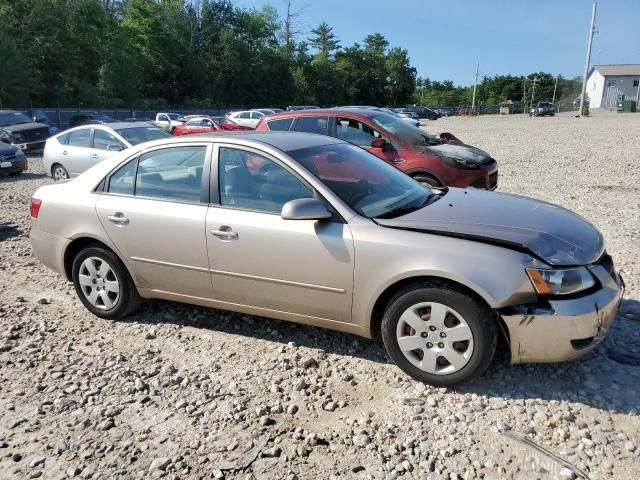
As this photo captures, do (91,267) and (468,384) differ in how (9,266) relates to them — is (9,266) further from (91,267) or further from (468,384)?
(468,384)

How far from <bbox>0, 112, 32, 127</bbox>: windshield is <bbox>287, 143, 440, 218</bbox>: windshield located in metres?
19.8

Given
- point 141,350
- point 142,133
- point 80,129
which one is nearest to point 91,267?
point 141,350

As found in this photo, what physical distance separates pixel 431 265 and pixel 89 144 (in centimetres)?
1048

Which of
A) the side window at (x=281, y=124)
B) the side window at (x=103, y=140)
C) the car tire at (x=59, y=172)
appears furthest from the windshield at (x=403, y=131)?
the car tire at (x=59, y=172)

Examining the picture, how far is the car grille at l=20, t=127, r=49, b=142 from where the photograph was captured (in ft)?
64.5

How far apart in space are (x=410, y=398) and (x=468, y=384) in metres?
0.41

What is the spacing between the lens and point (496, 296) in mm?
3139

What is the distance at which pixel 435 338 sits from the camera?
132 inches

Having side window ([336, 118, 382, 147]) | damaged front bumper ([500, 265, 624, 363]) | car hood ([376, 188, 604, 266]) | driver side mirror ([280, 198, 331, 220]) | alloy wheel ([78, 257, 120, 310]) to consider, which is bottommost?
alloy wheel ([78, 257, 120, 310])

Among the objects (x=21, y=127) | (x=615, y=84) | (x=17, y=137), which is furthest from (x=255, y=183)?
(x=615, y=84)

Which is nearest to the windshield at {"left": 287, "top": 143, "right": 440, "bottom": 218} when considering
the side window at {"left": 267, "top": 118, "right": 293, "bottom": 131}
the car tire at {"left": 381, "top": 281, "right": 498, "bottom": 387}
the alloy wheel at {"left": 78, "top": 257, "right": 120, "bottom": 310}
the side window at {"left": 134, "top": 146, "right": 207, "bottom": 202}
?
the car tire at {"left": 381, "top": 281, "right": 498, "bottom": 387}

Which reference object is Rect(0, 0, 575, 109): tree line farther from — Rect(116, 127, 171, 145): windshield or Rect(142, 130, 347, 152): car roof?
Rect(142, 130, 347, 152): car roof

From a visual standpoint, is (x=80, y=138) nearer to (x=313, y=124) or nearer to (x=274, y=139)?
(x=313, y=124)

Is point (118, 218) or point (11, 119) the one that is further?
point (11, 119)
